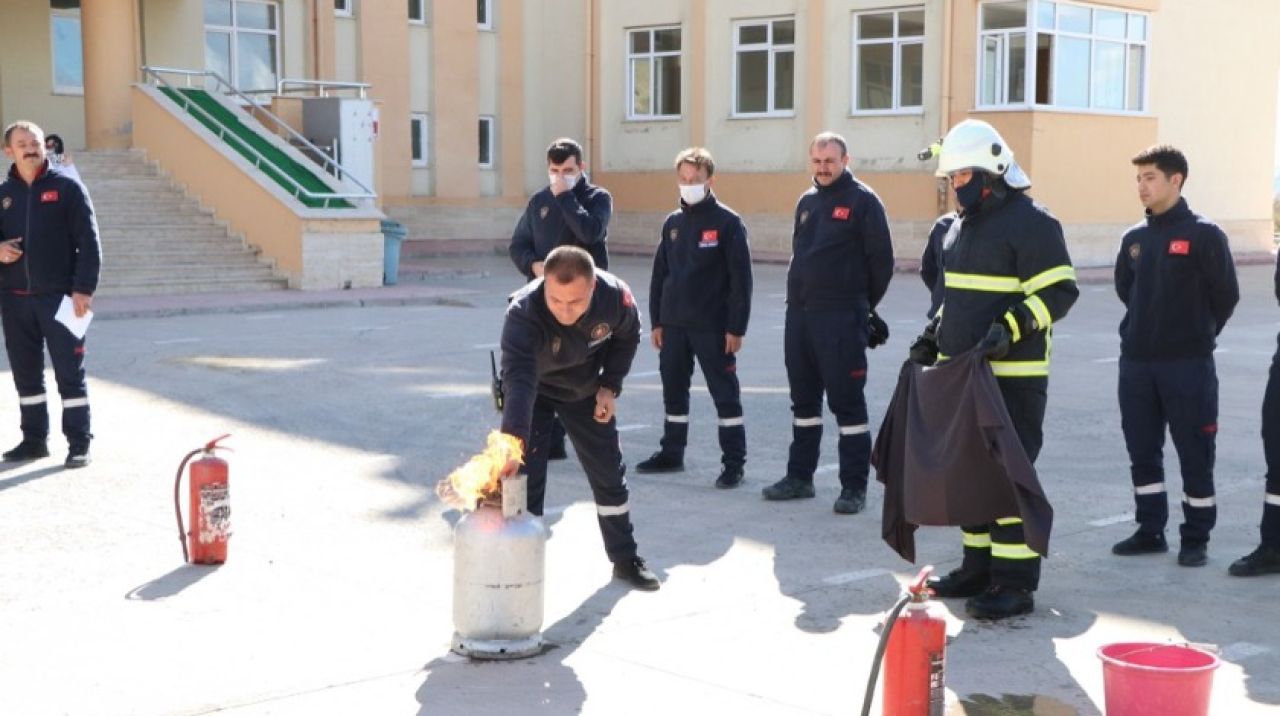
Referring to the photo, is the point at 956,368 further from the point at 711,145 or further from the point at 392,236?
the point at 711,145

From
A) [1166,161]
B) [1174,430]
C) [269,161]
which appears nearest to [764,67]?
[269,161]

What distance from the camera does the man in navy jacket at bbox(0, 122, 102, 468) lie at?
32.6 ft

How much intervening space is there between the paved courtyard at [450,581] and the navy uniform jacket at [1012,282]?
1.15 metres

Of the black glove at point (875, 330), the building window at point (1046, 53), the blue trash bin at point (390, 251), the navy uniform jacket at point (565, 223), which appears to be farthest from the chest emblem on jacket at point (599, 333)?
the building window at point (1046, 53)

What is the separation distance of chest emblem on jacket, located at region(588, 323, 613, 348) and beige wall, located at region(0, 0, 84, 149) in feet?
77.4

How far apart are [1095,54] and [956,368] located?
25900 mm

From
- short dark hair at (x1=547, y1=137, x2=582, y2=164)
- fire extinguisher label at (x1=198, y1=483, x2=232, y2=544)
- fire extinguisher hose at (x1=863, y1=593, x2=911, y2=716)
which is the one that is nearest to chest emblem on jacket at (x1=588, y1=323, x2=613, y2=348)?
fire extinguisher label at (x1=198, y1=483, x2=232, y2=544)

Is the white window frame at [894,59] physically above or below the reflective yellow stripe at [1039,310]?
above

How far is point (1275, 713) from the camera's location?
5.53 m

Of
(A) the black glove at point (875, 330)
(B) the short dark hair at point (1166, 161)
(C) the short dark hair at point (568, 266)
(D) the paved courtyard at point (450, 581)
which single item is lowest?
(D) the paved courtyard at point (450, 581)

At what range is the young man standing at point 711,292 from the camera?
9539mm

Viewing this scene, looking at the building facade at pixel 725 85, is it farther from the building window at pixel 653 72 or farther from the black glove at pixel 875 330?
the black glove at pixel 875 330

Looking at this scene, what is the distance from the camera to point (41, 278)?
9945mm

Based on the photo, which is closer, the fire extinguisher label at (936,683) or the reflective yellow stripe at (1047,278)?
the fire extinguisher label at (936,683)
